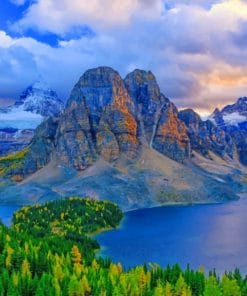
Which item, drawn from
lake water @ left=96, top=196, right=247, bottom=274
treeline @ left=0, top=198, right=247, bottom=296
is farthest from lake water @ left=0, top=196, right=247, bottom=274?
treeline @ left=0, top=198, right=247, bottom=296

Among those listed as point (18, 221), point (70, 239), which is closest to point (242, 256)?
point (70, 239)

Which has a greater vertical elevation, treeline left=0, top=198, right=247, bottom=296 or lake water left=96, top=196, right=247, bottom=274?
treeline left=0, top=198, right=247, bottom=296

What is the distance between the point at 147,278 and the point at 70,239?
55.5 metres

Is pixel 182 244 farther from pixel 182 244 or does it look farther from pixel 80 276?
pixel 80 276

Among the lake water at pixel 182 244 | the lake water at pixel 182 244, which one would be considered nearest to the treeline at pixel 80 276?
the lake water at pixel 182 244

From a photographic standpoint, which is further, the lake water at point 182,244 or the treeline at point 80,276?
the lake water at point 182,244

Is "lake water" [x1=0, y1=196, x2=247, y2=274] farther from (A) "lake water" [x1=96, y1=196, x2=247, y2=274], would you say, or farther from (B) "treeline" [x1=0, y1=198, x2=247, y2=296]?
(B) "treeline" [x1=0, y1=198, x2=247, y2=296]

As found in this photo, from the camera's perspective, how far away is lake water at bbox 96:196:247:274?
127 meters

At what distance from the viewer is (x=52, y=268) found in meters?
94.5

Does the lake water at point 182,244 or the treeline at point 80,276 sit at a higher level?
the treeline at point 80,276

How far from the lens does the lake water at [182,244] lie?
12719 cm

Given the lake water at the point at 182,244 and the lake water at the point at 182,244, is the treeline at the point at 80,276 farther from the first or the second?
the lake water at the point at 182,244

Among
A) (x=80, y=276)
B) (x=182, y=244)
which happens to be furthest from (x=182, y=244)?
(x=80, y=276)

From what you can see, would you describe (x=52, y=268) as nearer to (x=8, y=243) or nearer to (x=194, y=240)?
(x=8, y=243)
